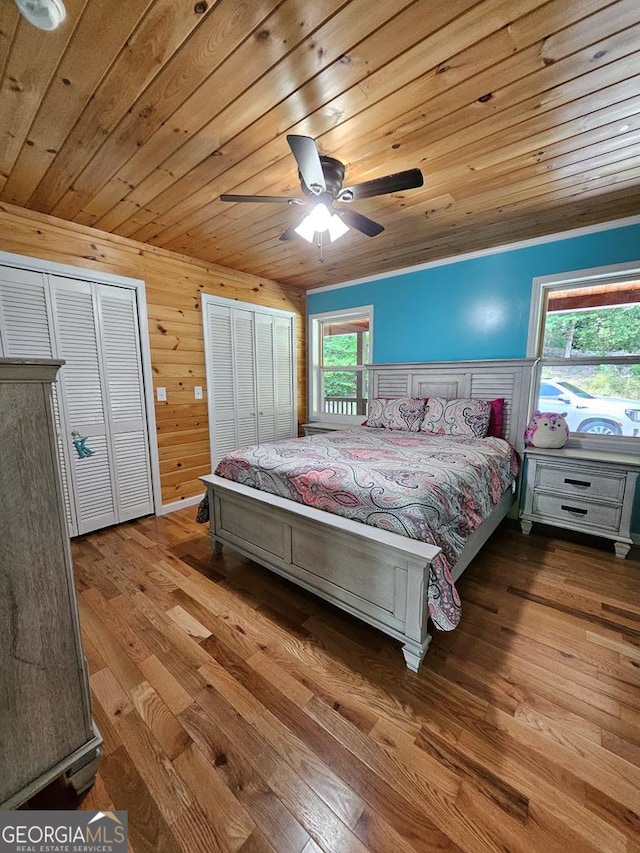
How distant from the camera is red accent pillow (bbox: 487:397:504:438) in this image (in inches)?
118

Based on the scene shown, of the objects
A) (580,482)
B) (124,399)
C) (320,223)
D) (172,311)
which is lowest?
(580,482)

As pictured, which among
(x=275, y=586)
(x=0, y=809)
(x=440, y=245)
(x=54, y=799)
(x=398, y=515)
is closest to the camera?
(x=0, y=809)

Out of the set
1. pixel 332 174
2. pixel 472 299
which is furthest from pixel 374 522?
pixel 472 299

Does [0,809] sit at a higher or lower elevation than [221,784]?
higher

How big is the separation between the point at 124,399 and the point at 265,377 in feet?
5.26

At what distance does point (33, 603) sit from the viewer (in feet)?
2.96

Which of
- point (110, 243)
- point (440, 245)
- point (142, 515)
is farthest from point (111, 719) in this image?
point (440, 245)

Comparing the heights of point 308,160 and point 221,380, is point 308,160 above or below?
above

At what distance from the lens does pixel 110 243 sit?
2770 millimetres

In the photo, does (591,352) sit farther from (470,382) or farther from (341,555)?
→ (341,555)

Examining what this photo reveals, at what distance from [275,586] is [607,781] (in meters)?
1.60

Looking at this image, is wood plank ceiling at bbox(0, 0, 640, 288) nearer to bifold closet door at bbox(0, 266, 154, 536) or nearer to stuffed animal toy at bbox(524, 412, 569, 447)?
bifold closet door at bbox(0, 266, 154, 536)

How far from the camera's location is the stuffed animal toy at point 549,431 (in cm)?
270

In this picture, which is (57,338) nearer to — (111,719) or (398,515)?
(111,719)
